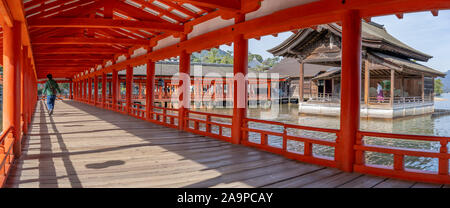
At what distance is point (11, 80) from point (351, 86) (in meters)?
4.95

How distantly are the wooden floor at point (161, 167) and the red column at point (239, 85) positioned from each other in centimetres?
39

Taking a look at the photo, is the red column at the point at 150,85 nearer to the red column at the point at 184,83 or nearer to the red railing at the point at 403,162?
the red column at the point at 184,83

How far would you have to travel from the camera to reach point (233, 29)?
220 inches

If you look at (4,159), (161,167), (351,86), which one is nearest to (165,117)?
(161,167)

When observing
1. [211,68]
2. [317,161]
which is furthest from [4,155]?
[211,68]

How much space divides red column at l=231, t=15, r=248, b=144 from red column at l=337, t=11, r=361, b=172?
2.14 m

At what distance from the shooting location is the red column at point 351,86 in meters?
3.79

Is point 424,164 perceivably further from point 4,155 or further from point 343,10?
point 4,155

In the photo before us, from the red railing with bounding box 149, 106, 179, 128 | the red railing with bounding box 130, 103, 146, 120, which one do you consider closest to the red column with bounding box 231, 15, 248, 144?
the red railing with bounding box 149, 106, 179, 128

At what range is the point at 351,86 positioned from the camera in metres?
3.80

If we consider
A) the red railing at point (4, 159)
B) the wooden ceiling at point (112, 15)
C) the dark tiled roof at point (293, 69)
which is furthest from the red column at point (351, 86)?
the dark tiled roof at point (293, 69)

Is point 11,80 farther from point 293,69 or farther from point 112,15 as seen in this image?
point 293,69

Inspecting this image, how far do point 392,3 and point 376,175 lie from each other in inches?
83.8

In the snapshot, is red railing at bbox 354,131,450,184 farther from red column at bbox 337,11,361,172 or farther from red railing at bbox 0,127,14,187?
red railing at bbox 0,127,14,187
